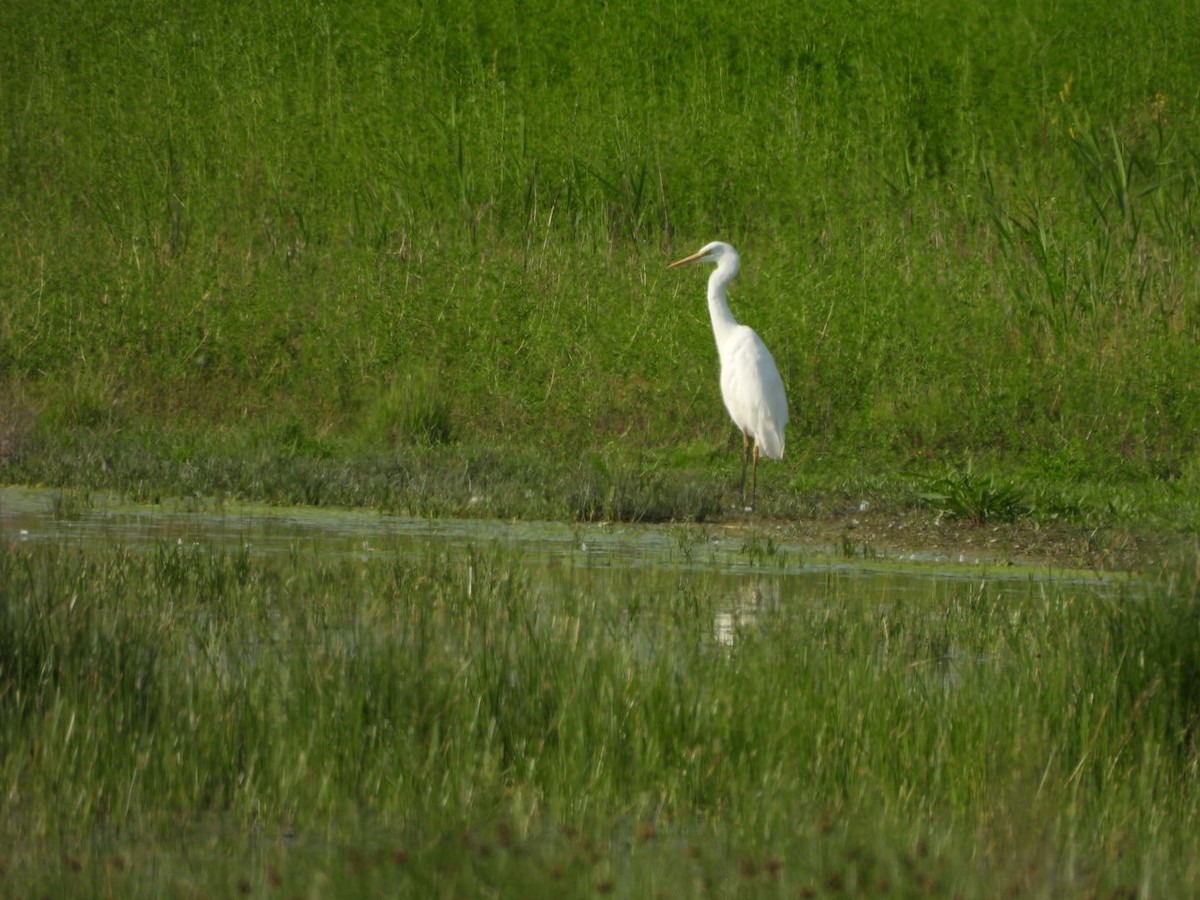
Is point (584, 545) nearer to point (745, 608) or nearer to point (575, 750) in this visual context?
point (745, 608)

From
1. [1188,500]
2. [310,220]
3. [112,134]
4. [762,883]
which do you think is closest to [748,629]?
[762,883]

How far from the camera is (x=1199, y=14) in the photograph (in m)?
23.1

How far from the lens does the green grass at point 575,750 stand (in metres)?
3.53

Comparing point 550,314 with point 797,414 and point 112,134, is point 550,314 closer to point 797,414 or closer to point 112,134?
point 797,414

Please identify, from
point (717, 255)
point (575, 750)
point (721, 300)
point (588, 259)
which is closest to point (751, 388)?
point (721, 300)

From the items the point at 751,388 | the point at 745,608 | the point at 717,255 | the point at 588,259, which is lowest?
the point at 745,608

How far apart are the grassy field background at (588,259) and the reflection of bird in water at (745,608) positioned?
7.80 feet

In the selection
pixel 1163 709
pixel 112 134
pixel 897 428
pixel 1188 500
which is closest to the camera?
pixel 1163 709

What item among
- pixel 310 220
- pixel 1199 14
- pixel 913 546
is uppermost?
pixel 1199 14

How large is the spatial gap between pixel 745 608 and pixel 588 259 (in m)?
8.59

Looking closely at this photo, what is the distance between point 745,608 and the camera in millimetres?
7496

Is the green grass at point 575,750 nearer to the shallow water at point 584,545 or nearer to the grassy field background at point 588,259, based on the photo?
the shallow water at point 584,545

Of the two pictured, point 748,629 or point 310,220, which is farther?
point 310,220

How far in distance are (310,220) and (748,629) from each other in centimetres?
1214
